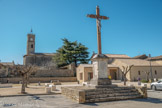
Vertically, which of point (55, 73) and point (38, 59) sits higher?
point (38, 59)

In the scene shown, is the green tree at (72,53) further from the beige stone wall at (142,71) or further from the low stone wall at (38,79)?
the beige stone wall at (142,71)

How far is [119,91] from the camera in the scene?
35.2 feet

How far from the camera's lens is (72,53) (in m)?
40.8

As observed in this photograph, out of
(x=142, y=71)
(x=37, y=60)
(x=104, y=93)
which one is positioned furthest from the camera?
(x=37, y=60)

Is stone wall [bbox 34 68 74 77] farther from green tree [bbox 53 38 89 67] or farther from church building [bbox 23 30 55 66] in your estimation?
church building [bbox 23 30 55 66]

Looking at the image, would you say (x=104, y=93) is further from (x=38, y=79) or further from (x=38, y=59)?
(x=38, y=59)

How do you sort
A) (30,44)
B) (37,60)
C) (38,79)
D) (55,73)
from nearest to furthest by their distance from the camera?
(38,79), (55,73), (37,60), (30,44)

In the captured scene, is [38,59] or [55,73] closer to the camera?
[55,73]

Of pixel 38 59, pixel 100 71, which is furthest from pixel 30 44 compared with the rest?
pixel 100 71

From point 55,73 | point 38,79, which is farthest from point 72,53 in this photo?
point 38,79

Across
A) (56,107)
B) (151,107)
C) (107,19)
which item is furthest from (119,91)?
(107,19)

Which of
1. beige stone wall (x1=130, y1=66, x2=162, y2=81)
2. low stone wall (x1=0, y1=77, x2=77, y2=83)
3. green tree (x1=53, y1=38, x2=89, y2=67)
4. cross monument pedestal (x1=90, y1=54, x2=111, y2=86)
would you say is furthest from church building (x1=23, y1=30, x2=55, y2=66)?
cross monument pedestal (x1=90, y1=54, x2=111, y2=86)

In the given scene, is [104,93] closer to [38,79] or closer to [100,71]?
[100,71]

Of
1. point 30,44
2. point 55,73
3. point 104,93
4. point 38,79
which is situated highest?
point 30,44
